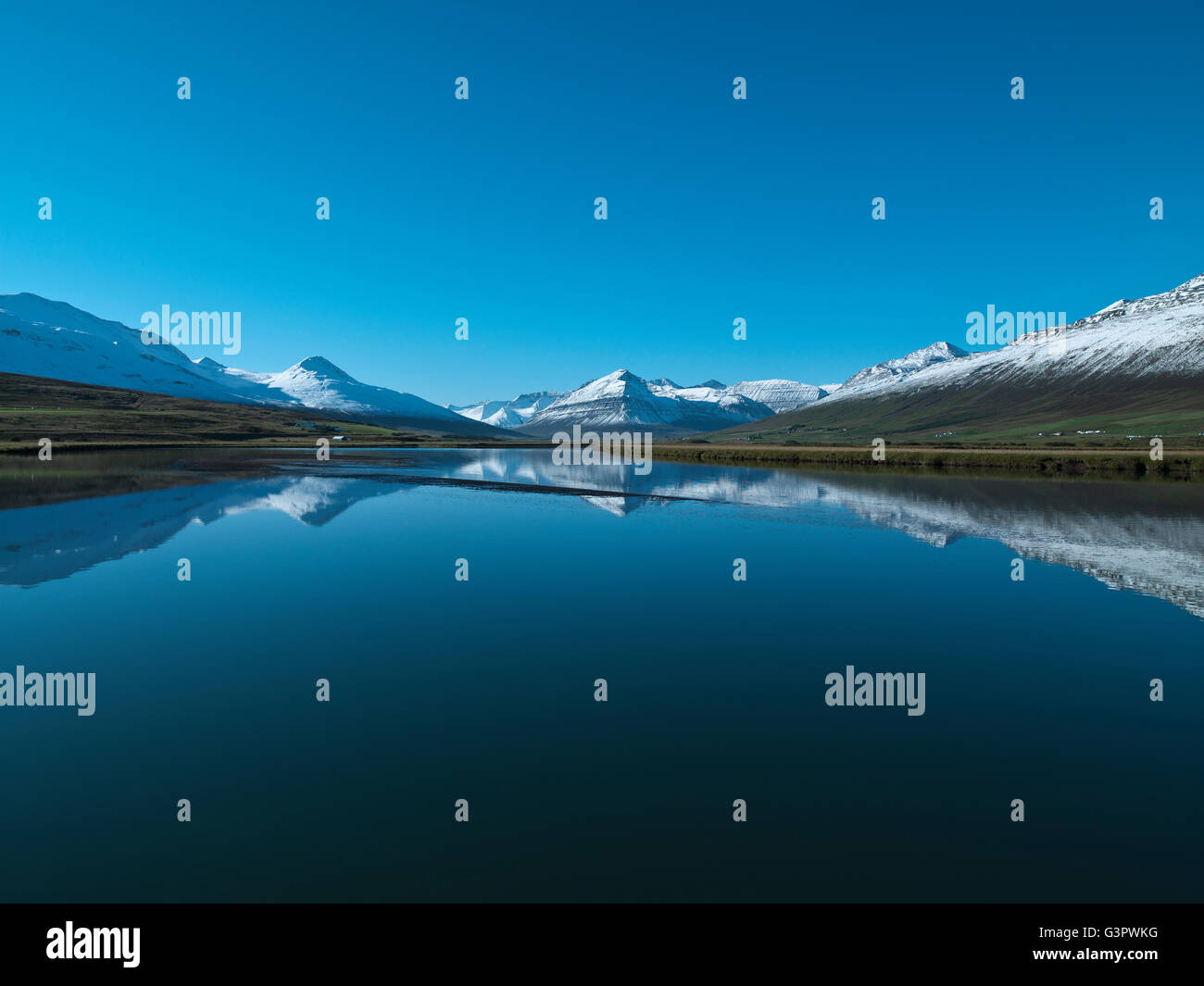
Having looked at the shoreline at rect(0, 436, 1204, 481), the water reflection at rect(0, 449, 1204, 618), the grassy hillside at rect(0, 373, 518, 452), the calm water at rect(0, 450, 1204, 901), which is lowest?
the calm water at rect(0, 450, 1204, 901)

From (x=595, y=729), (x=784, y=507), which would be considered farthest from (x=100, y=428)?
(x=595, y=729)

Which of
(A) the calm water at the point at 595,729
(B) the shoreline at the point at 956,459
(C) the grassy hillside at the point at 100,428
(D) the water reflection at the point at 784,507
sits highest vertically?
(C) the grassy hillside at the point at 100,428

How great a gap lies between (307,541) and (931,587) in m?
25.8

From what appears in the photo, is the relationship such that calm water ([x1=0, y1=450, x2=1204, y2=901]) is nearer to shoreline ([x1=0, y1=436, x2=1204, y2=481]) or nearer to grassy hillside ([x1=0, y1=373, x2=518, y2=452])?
shoreline ([x1=0, y1=436, x2=1204, y2=481])

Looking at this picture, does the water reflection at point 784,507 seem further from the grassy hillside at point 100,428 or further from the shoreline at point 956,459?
the grassy hillside at point 100,428

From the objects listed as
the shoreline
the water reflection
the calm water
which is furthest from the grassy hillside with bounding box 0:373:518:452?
the calm water

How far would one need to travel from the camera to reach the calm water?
27.0 ft

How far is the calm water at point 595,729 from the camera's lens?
8219 millimetres

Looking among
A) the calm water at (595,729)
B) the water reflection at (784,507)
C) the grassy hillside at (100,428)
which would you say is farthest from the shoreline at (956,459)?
the calm water at (595,729)

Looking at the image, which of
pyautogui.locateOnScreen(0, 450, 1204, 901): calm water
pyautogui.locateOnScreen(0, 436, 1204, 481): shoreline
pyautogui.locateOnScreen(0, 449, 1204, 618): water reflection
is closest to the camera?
pyautogui.locateOnScreen(0, 450, 1204, 901): calm water

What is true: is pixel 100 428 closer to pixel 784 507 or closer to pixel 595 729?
pixel 784 507

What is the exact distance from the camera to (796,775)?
34.1ft

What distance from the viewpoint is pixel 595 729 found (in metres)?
12.0
